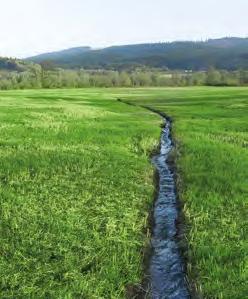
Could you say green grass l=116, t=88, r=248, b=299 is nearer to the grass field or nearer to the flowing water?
the grass field

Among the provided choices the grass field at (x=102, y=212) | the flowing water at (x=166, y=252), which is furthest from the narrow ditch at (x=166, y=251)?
the grass field at (x=102, y=212)

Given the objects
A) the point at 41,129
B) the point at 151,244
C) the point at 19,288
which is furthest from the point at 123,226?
the point at 41,129

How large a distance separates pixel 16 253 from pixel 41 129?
91.6 ft

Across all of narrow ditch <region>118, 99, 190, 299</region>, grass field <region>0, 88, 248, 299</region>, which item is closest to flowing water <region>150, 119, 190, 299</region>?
narrow ditch <region>118, 99, 190, 299</region>

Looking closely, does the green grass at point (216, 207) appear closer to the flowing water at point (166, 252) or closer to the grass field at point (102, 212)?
the grass field at point (102, 212)

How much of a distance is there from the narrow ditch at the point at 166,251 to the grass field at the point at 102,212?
41 centimetres

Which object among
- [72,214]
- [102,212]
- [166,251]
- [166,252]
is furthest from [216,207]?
[72,214]

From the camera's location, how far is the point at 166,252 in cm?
1638

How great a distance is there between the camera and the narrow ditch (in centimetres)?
1394

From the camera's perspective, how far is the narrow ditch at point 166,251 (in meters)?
13.9

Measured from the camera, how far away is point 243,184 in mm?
23797

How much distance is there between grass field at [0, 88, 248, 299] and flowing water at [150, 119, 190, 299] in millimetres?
429

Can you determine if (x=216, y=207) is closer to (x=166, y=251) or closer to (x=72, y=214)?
(x=166, y=251)

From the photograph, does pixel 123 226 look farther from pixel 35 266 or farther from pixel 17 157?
pixel 17 157
